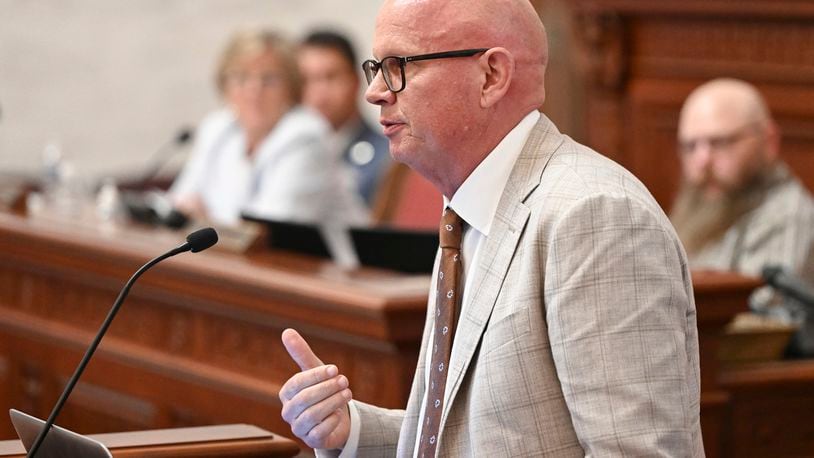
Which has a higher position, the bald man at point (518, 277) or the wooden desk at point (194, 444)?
the bald man at point (518, 277)

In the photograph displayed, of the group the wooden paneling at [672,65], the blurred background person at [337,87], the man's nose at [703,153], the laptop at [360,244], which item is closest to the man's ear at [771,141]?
the man's nose at [703,153]

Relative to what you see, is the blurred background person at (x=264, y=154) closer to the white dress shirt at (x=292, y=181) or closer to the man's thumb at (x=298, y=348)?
the white dress shirt at (x=292, y=181)

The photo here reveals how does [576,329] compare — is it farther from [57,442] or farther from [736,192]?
[736,192]

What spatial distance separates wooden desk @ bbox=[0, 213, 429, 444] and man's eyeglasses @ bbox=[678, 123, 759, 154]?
1822 mm

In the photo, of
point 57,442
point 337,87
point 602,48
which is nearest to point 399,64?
point 57,442

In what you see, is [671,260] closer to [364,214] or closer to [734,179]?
[734,179]

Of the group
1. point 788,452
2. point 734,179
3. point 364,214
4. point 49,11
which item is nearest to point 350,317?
point 788,452

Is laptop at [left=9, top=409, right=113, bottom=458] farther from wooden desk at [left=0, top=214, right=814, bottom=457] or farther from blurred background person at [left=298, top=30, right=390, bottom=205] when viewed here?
blurred background person at [left=298, top=30, right=390, bottom=205]

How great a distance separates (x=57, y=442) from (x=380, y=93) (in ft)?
2.20

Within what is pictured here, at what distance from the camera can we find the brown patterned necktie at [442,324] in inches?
76.3

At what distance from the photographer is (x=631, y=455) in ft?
5.66

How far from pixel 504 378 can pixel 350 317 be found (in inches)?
59.8

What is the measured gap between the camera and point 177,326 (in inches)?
157

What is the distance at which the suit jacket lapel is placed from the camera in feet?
6.12
